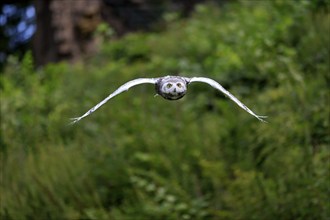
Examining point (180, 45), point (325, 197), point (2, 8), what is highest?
point (2, 8)

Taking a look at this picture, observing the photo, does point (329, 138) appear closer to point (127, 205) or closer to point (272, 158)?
point (272, 158)

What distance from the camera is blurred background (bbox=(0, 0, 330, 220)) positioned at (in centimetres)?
611

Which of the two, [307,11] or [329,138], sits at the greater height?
[307,11]

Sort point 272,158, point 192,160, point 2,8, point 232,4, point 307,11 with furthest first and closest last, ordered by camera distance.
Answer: point 2,8
point 232,4
point 307,11
point 192,160
point 272,158

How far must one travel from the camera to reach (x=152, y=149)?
684 centimetres

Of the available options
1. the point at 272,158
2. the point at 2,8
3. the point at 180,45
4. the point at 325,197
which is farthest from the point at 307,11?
the point at 2,8

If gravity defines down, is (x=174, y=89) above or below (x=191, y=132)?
above

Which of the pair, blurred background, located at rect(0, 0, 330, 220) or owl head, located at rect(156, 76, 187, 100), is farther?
blurred background, located at rect(0, 0, 330, 220)

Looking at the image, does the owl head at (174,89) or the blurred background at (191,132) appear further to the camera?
the blurred background at (191,132)

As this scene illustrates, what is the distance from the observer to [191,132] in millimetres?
6883

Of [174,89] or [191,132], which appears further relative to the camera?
[191,132]

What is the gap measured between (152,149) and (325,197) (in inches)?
69.9

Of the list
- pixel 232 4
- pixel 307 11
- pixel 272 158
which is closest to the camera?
pixel 272 158

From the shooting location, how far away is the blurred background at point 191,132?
6.11 meters
